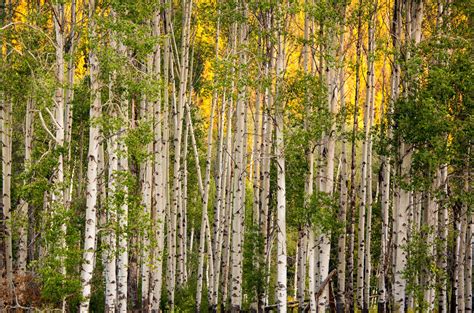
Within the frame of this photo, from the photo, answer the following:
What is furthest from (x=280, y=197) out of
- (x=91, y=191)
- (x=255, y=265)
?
(x=255, y=265)

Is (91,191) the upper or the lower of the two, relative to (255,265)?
upper

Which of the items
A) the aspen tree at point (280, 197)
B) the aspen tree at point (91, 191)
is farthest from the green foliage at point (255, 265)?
the aspen tree at point (91, 191)

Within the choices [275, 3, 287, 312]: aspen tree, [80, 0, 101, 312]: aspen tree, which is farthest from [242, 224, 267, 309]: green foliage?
[80, 0, 101, 312]: aspen tree

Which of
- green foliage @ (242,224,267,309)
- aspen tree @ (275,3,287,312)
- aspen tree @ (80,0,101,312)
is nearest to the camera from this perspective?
aspen tree @ (80,0,101,312)

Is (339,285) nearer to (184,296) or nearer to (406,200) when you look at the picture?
(406,200)

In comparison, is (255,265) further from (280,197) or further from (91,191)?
(91,191)

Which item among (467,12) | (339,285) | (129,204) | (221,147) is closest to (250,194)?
(221,147)

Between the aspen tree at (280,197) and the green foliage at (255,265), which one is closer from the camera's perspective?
the aspen tree at (280,197)

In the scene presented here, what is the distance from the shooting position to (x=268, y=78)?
14.6m

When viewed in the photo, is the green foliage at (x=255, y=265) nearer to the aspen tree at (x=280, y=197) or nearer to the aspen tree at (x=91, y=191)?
the aspen tree at (x=280, y=197)

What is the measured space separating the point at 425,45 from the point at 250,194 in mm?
18406

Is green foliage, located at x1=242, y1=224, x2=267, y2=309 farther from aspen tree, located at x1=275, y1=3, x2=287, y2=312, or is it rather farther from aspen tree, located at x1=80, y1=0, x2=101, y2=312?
aspen tree, located at x1=80, y1=0, x2=101, y2=312

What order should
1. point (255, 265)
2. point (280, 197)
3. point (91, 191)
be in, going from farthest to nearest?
point (255, 265), point (280, 197), point (91, 191)

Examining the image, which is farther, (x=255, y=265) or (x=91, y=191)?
(x=255, y=265)
